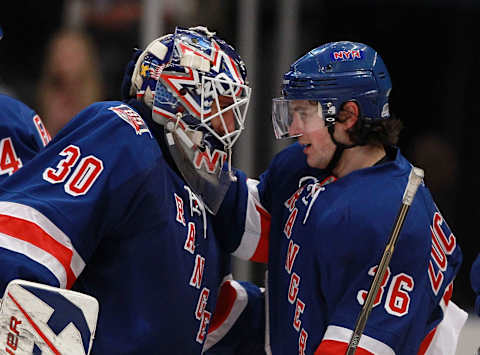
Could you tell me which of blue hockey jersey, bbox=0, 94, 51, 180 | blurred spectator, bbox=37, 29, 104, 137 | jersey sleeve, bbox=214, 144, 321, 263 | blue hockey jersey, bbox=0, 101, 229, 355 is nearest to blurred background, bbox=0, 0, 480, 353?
blurred spectator, bbox=37, 29, 104, 137

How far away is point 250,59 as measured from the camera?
4918 millimetres

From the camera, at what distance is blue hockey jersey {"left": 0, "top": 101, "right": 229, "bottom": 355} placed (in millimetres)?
1967

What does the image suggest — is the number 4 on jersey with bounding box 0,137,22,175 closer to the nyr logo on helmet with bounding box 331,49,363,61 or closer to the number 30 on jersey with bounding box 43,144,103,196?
the number 30 on jersey with bounding box 43,144,103,196

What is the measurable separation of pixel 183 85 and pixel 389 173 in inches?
22.6

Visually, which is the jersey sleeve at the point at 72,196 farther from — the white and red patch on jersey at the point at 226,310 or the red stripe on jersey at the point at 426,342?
the red stripe on jersey at the point at 426,342

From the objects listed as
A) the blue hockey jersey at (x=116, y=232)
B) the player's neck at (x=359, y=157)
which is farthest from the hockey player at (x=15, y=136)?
the player's neck at (x=359, y=157)

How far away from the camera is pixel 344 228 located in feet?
7.41

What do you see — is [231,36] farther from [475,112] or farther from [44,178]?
[44,178]

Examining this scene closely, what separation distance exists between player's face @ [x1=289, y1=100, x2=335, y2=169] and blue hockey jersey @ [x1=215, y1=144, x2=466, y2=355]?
0.22ft

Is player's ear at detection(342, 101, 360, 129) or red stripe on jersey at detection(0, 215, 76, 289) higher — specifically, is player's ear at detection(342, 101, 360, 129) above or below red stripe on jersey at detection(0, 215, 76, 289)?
above

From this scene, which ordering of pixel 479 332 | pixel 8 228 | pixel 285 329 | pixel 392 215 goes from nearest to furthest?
pixel 8 228
pixel 392 215
pixel 285 329
pixel 479 332

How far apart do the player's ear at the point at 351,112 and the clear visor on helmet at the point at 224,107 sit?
0.85ft

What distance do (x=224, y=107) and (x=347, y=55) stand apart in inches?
13.6

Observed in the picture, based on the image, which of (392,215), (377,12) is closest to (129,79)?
(392,215)
